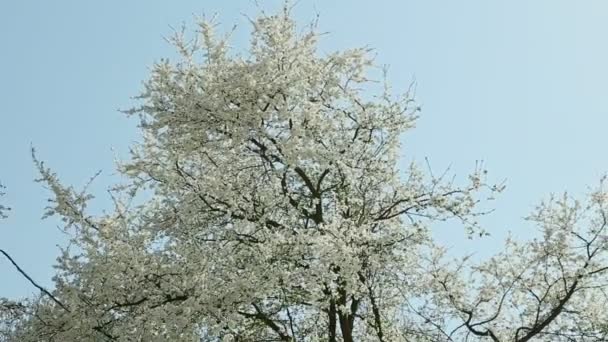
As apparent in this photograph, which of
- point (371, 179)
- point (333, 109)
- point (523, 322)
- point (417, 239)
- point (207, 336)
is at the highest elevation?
point (333, 109)

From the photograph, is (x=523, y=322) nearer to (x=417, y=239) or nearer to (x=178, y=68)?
(x=417, y=239)

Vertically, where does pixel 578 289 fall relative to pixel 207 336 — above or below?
above

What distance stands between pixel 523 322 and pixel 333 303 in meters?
3.19

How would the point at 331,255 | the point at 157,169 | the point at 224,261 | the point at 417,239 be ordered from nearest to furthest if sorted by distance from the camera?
the point at 331,255, the point at 224,261, the point at 417,239, the point at 157,169

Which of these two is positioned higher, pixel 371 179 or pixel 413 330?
pixel 371 179

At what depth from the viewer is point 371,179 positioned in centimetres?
1285

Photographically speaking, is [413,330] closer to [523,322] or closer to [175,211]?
[523,322]

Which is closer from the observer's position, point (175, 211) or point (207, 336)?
point (207, 336)

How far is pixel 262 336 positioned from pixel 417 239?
122 inches

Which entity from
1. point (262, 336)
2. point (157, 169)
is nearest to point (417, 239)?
point (262, 336)

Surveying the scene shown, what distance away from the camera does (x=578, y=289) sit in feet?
38.0

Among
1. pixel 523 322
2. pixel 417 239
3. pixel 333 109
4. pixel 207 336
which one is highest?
pixel 333 109

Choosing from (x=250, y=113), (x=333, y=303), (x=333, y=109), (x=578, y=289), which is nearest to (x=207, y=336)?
(x=333, y=303)

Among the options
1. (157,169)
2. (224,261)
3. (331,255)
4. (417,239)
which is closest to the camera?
(331,255)
